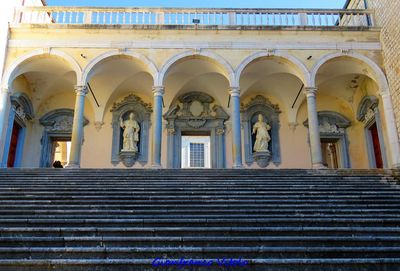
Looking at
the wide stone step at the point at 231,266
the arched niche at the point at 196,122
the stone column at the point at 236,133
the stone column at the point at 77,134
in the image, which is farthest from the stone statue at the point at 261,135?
the wide stone step at the point at 231,266

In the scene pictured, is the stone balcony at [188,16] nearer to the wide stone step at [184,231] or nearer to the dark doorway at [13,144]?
the dark doorway at [13,144]

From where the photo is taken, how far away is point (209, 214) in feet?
20.6

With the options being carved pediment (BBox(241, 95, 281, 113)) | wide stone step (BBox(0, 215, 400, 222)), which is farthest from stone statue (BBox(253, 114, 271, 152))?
wide stone step (BBox(0, 215, 400, 222))

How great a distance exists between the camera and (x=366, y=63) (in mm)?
11812

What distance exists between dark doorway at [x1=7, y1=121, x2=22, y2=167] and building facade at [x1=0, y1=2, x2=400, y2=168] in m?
0.03

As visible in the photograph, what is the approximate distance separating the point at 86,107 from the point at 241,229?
10.2 metres

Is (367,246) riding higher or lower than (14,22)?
lower

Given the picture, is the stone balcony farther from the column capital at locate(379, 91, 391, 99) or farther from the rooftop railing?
the column capital at locate(379, 91, 391, 99)

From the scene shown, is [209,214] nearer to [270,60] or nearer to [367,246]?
[367,246]

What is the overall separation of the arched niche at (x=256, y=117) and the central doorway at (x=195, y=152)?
5891 millimetres

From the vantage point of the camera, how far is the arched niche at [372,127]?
40.9ft

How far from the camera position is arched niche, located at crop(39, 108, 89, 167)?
13.7 m

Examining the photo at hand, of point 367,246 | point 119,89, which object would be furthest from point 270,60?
point 367,246

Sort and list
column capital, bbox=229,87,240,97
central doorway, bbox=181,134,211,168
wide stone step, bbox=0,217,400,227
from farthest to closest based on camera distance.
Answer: central doorway, bbox=181,134,211,168, column capital, bbox=229,87,240,97, wide stone step, bbox=0,217,400,227
